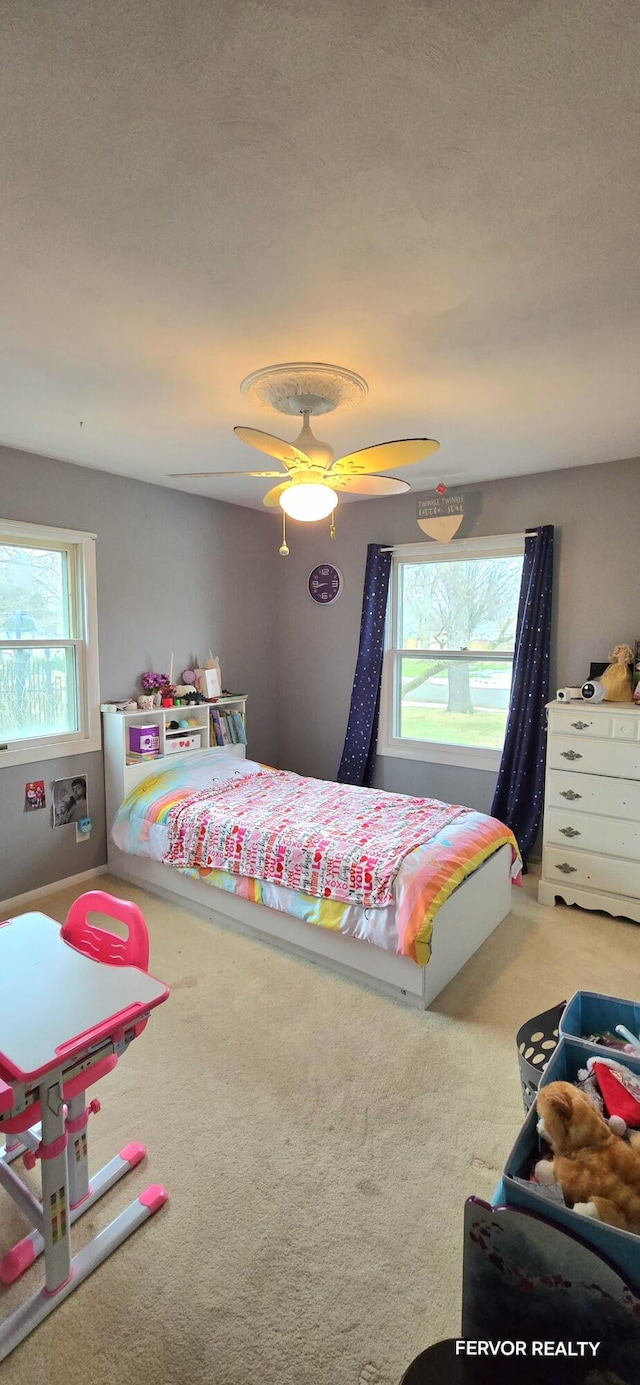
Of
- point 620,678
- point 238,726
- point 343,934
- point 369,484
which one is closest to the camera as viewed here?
point 369,484

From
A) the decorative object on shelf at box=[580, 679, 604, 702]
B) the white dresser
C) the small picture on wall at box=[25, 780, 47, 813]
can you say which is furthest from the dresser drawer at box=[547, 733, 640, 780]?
the small picture on wall at box=[25, 780, 47, 813]

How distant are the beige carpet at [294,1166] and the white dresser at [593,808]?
43 centimetres

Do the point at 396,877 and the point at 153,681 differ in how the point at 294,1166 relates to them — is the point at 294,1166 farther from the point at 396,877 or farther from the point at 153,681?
the point at 153,681

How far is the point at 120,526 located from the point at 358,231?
274 centimetres

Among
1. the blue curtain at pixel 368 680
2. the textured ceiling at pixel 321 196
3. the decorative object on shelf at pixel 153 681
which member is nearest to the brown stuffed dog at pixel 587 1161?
the textured ceiling at pixel 321 196

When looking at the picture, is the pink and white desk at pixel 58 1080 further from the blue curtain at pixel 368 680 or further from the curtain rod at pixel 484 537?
the curtain rod at pixel 484 537

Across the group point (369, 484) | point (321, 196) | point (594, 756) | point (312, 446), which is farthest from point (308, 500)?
point (594, 756)

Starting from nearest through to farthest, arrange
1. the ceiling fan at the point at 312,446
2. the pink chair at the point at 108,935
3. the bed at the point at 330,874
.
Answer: the pink chair at the point at 108,935 → the ceiling fan at the point at 312,446 → the bed at the point at 330,874

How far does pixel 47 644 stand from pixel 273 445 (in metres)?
2.04

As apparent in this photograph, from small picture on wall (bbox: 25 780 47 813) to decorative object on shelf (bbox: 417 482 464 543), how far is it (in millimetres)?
2822

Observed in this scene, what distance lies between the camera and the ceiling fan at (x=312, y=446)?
2098 mm

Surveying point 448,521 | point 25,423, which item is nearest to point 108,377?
point 25,423

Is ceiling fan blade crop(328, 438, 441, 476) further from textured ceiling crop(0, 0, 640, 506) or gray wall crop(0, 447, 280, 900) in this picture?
gray wall crop(0, 447, 280, 900)

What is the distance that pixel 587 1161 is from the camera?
3.32 ft
